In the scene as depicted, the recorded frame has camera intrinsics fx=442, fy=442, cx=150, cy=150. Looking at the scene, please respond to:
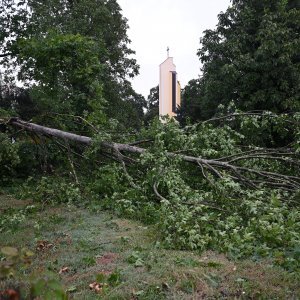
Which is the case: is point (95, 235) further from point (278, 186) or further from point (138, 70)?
point (138, 70)

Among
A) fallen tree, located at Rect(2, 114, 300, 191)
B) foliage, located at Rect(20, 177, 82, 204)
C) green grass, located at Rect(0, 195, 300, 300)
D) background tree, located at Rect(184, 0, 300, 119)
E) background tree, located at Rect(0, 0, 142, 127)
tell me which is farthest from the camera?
background tree, located at Rect(184, 0, 300, 119)

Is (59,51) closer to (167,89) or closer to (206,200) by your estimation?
(206,200)

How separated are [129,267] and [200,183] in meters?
3.15

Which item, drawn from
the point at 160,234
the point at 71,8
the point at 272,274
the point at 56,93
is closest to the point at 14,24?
the point at 56,93

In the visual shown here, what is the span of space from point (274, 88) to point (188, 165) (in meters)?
8.10

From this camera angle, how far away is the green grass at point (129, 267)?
3.19 m

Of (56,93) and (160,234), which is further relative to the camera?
(56,93)

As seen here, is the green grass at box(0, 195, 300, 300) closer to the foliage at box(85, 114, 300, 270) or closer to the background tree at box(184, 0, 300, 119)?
the foliage at box(85, 114, 300, 270)

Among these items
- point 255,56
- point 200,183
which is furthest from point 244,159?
point 255,56

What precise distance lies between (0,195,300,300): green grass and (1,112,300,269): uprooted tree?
0.99ft

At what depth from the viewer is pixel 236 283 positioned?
10.8 feet

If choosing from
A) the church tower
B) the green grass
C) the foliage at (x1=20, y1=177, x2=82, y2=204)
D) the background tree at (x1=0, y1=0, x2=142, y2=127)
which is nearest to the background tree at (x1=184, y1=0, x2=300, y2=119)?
the church tower

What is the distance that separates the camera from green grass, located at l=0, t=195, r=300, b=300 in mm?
3193

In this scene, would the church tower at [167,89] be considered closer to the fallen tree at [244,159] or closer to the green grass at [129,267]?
the fallen tree at [244,159]
